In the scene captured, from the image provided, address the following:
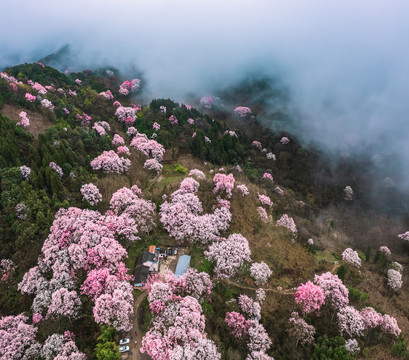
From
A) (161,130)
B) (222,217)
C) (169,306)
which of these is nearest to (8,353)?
(169,306)

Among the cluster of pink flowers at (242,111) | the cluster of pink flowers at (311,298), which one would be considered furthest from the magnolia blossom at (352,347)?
the cluster of pink flowers at (242,111)

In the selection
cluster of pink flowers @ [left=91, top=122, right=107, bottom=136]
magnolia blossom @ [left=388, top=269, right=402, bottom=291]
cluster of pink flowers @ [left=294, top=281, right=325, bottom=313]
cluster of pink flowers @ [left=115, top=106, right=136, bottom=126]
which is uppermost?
cluster of pink flowers @ [left=115, top=106, right=136, bottom=126]

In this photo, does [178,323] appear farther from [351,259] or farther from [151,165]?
[151,165]

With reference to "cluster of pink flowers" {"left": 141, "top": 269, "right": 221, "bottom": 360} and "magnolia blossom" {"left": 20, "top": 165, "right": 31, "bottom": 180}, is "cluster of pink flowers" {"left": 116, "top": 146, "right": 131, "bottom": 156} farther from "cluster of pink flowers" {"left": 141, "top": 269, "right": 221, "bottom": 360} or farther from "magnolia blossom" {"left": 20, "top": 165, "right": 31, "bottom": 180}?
"cluster of pink flowers" {"left": 141, "top": 269, "right": 221, "bottom": 360}

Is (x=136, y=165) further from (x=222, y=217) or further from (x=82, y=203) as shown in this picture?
(x=222, y=217)

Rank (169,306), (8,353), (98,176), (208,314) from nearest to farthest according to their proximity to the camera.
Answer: (8,353) → (169,306) → (208,314) → (98,176)

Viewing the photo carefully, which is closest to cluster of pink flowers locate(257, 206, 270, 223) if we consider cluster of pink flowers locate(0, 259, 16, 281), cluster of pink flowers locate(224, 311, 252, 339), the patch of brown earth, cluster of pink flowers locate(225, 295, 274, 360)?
cluster of pink flowers locate(225, 295, 274, 360)
